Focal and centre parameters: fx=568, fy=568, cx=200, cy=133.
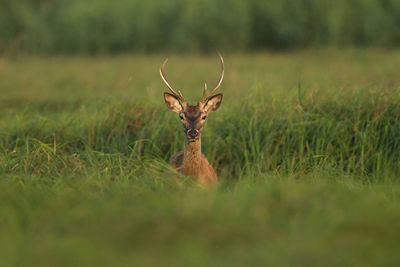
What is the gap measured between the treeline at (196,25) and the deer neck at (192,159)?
12212mm

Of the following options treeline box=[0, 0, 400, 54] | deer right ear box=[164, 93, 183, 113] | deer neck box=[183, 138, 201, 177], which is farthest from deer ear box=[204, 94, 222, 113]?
treeline box=[0, 0, 400, 54]

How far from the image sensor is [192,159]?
5.11 metres

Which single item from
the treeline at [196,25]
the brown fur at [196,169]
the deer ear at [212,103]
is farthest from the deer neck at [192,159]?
the treeline at [196,25]

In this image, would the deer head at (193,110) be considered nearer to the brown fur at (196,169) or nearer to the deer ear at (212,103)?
the deer ear at (212,103)

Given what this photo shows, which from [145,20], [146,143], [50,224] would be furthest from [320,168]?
[145,20]

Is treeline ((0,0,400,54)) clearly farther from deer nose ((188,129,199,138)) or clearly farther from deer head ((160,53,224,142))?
deer nose ((188,129,199,138))

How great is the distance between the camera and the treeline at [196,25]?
686 inches

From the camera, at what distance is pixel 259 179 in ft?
15.8

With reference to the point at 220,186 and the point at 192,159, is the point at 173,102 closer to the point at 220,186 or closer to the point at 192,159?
the point at 192,159

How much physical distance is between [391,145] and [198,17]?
13991mm

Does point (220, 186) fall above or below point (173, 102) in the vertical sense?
below

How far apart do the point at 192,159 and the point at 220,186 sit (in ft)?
3.00

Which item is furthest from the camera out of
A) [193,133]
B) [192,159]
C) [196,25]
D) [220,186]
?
[196,25]

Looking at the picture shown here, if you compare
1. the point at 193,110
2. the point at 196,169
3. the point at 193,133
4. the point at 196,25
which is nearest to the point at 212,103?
the point at 193,110
